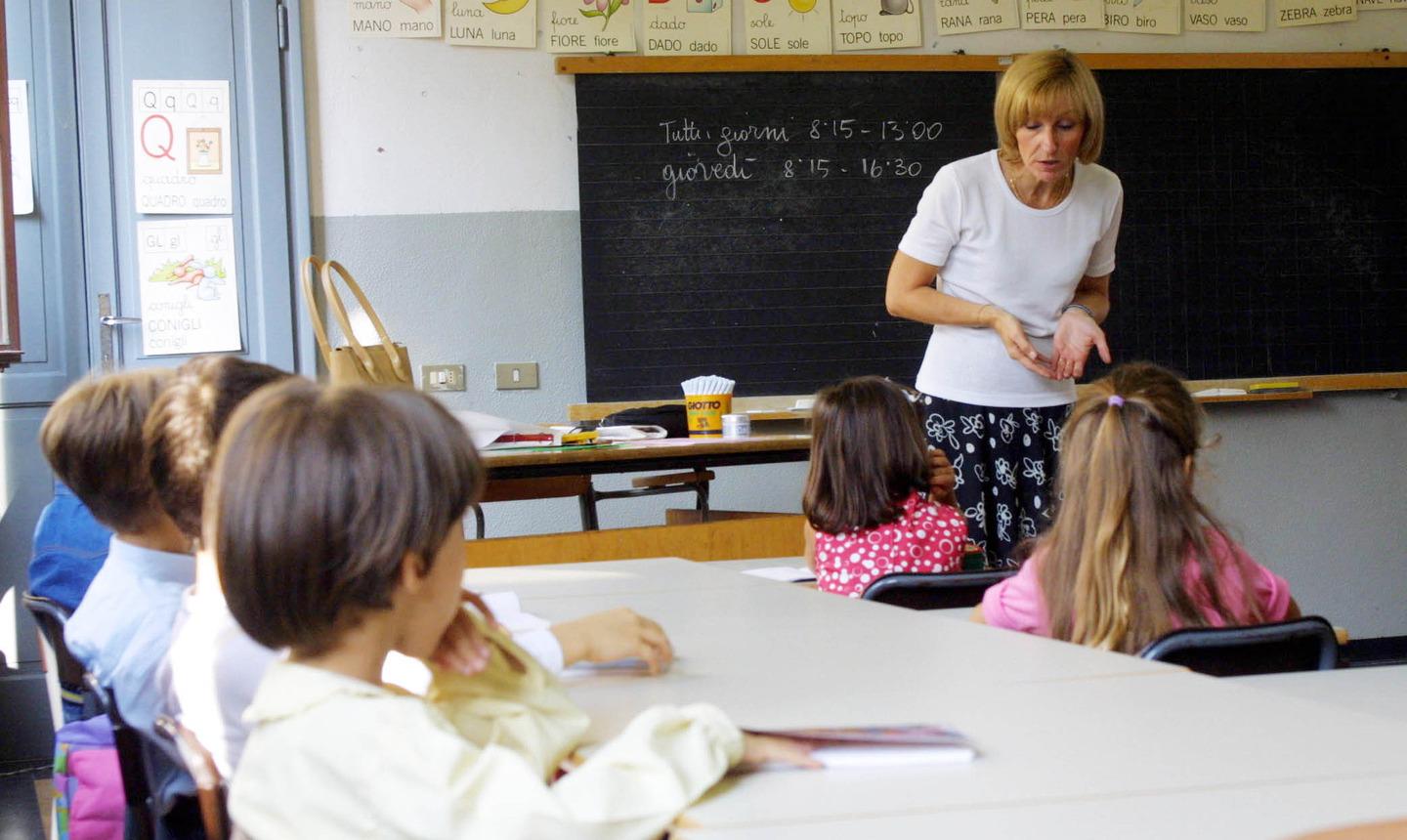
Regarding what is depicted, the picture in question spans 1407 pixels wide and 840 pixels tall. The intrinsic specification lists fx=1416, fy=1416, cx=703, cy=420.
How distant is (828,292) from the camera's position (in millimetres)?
4652

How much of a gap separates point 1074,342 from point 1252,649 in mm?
1181

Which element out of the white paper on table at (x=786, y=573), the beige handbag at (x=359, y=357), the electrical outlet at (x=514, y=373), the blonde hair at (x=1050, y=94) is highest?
the blonde hair at (x=1050, y=94)

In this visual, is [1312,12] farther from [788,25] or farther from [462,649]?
[462,649]

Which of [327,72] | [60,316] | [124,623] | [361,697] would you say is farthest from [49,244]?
[361,697]

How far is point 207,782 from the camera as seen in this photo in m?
1.16

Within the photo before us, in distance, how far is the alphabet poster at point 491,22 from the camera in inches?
175

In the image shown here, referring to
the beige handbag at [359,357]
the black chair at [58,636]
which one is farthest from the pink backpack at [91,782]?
the beige handbag at [359,357]

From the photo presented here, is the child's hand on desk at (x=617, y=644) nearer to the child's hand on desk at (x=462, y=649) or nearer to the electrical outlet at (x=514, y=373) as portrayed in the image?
the child's hand on desk at (x=462, y=649)

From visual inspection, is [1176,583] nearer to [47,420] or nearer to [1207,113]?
[47,420]

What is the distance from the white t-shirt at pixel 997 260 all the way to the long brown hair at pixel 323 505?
1919mm

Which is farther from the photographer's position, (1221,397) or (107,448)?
(1221,397)

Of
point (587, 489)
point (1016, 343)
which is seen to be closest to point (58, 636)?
point (1016, 343)

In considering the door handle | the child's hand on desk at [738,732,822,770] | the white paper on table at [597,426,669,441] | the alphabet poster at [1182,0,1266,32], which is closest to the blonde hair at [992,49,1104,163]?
the white paper on table at [597,426,669,441]

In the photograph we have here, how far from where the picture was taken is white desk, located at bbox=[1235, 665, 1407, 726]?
128 cm
